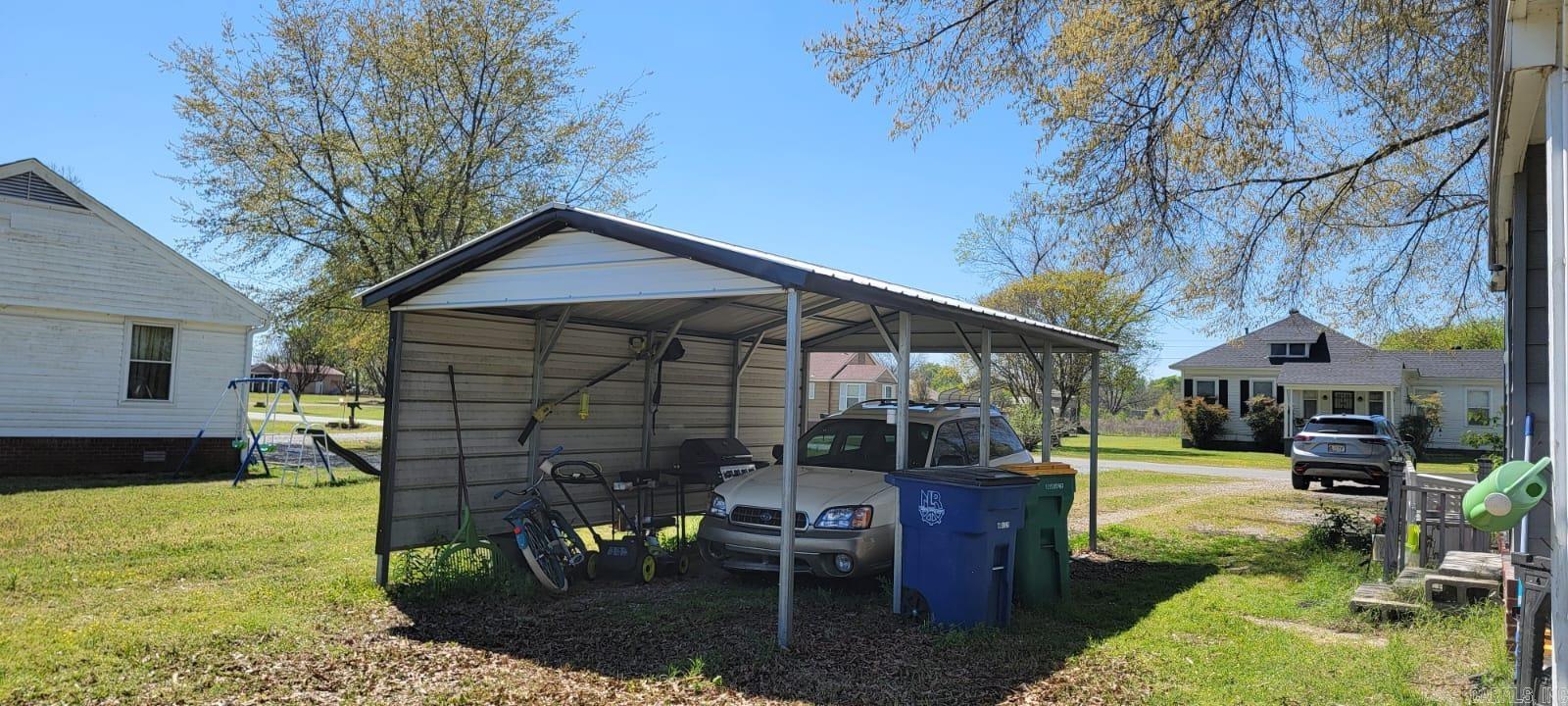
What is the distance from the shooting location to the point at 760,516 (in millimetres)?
7660

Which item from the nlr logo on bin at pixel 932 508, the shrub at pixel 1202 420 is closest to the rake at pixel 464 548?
the nlr logo on bin at pixel 932 508

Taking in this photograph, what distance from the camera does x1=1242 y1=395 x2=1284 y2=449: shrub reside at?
34.0 m

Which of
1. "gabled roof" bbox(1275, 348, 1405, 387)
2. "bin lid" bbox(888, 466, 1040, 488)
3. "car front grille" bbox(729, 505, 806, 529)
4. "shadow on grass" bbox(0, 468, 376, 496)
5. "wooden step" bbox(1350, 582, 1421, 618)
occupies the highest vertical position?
"gabled roof" bbox(1275, 348, 1405, 387)

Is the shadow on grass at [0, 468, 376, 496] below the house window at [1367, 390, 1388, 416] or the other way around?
below

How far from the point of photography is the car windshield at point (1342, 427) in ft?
55.7

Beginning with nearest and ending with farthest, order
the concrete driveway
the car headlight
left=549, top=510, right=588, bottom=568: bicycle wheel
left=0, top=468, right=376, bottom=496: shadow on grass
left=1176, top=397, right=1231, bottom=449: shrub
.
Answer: the car headlight < left=549, top=510, right=588, bottom=568: bicycle wheel < left=0, top=468, right=376, bottom=496: shadow on grass < the concrete driveway < left=1176, top=397, right=1231, bottom=449: shrub

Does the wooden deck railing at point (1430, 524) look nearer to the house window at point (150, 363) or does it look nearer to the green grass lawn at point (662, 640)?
the green grass lawn at point (662, 640)

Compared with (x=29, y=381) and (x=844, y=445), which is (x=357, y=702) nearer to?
(x=844, y=445)

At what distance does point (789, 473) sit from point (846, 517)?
1.33 metres

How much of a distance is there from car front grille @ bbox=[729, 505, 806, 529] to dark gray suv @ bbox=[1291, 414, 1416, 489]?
13.8 m

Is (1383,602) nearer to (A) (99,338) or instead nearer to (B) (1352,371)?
(A) (99,338)

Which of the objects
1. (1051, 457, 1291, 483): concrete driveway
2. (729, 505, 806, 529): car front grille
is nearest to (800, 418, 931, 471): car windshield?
(729, 505, 806, 529): car front grille

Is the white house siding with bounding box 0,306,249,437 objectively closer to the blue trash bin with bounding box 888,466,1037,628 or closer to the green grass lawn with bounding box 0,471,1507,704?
the green grass lawn with bounding box 0,471,1507,704

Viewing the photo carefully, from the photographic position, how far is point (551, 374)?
365 inches
